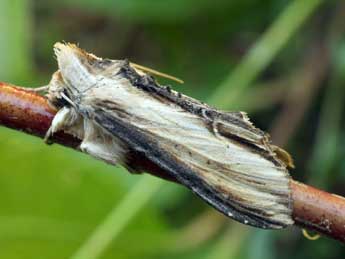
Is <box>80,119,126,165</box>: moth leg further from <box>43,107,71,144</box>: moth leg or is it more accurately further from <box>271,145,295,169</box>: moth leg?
<box>271,145,295,169</box>: moth leg

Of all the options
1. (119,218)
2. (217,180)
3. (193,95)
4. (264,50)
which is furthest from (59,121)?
(193,95)

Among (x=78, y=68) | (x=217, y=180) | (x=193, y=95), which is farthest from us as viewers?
(x=193, y=95)

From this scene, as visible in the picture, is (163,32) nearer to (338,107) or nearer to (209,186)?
(338,107)

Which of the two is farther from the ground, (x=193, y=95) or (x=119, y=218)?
(x=193, y=95)

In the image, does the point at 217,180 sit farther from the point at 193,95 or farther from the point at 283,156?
the point at 193,95

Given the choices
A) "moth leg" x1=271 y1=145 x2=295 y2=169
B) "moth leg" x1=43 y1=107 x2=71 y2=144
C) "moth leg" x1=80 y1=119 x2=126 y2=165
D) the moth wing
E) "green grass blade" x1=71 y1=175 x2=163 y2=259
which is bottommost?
"green grass blade" x1=71 y1=175 x2=163 y2=259

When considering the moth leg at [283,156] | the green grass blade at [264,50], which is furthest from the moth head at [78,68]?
the green grass blade at [264,50]

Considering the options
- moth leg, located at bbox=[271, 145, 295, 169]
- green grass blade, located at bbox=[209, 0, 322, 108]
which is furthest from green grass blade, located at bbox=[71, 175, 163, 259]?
moth leg, located at bbox=[271, 145, 295, 169]
